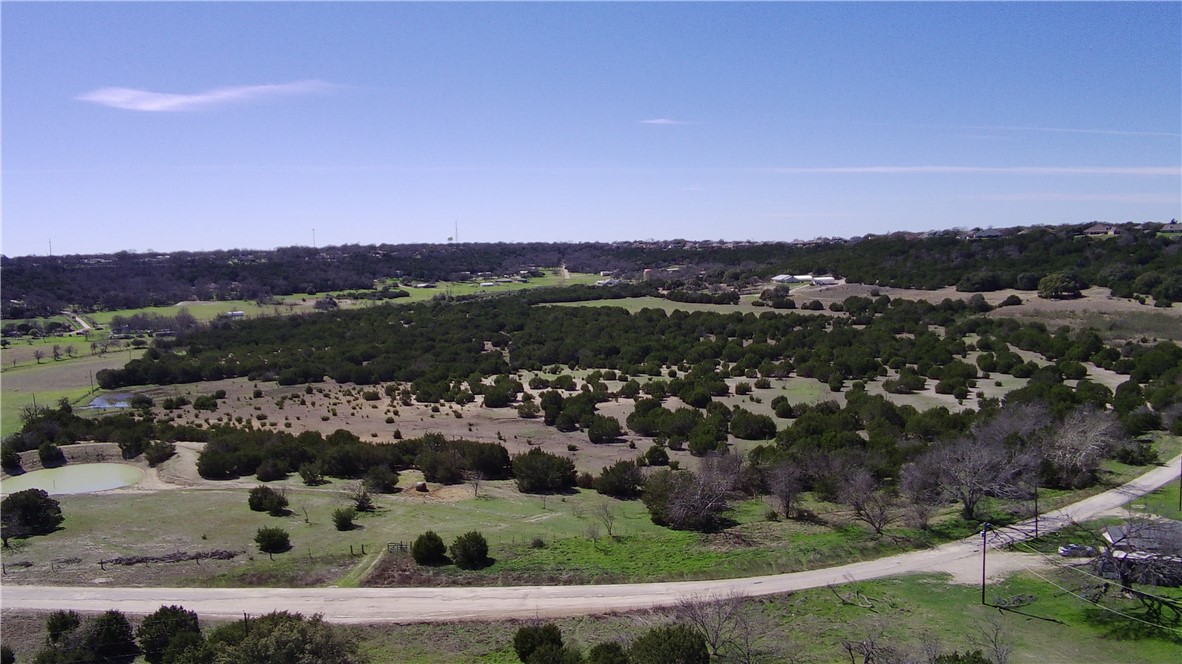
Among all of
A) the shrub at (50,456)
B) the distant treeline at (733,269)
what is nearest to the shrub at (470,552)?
the shrub at (50,456)

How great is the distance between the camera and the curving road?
19.1 meters

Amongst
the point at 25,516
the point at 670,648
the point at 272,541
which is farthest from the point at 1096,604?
the point at 25,516

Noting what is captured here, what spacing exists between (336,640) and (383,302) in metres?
88.1

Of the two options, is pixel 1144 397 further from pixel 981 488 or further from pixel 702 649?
pixel 702 649

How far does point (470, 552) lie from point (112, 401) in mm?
39664

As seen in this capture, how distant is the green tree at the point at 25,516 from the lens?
958 inches

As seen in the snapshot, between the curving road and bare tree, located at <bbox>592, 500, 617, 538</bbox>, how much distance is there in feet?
14.7

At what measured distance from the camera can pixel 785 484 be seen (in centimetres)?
2586

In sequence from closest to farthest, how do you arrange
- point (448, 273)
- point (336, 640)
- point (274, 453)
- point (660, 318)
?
point (336, 640), point (274, 453), point (660, 318), point (448, 273)

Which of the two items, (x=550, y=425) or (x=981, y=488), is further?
(x=550, y=425)

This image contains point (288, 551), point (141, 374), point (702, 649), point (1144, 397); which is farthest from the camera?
point (141, 374)

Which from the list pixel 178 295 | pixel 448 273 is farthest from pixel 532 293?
pixel 178 295

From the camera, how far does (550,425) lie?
1660 inches

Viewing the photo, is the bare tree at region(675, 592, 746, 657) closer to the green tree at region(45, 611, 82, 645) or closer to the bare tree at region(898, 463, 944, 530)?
the bare tree at region(898, 463, 944, 530)
